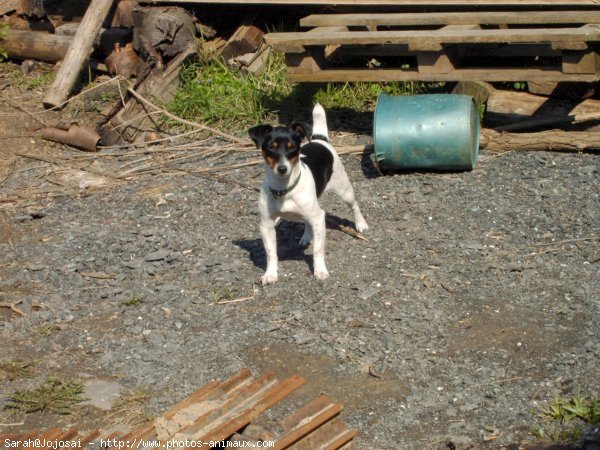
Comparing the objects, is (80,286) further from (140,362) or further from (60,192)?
(60,192)

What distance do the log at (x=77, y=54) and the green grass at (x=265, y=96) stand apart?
1.18m

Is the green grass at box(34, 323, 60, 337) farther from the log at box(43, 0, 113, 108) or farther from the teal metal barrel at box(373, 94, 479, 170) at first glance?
the log at box(43, 0, 113, 108)

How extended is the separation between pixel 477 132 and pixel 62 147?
411 centimetres

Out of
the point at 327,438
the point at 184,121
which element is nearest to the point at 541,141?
the point at 184,121

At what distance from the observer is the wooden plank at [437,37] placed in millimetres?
7484

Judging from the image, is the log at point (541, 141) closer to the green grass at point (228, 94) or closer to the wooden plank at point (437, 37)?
the wooden plank at point (437, 37)

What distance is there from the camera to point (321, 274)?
616 centimetres

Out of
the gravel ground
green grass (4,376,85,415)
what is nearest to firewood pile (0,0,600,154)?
the gravel ground

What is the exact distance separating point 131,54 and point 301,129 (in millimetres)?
4763

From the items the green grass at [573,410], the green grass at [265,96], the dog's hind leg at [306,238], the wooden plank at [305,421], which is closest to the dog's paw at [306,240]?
the dog's hind leg at [306,238]

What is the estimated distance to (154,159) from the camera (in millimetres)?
8742

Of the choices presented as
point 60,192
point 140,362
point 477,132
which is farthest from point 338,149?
point 140,362

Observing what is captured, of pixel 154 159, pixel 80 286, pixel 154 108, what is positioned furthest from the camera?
pixel 154 108

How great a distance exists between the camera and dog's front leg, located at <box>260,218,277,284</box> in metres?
6.18
